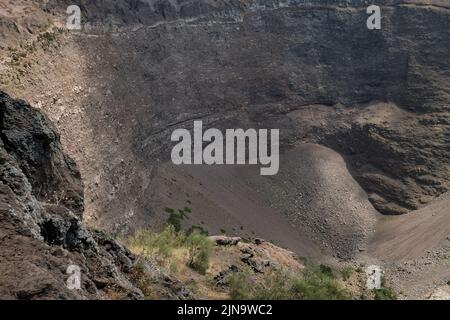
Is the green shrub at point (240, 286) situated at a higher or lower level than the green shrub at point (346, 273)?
higher

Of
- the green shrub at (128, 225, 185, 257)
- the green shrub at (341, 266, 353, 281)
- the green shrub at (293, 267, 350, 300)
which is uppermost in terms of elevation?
the green shrub at (128, 225, 185, 257)

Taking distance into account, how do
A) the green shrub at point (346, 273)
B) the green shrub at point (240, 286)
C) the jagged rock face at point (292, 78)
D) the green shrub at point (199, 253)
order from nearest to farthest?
the green shrub at point (240, 286) < the green shrub at point (199, 253) < the green shrub at point (346, 273) < the jagged rock face at point (292, 78)

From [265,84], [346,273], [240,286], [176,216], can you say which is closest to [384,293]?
[346,273]

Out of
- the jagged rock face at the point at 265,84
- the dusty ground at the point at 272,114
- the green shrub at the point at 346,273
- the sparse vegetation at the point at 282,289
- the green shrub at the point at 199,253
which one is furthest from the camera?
the jagged rock face at the point at 265,84

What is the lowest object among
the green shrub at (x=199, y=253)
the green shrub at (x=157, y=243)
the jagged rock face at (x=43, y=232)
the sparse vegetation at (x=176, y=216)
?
the sparse vegetation at (x=176, y=216)

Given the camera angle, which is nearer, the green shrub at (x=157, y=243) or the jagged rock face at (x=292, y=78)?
the green shrub at (x=157, y=243)

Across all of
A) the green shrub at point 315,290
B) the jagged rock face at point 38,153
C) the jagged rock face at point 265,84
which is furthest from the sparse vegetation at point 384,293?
the jagged rock face at point 38,153

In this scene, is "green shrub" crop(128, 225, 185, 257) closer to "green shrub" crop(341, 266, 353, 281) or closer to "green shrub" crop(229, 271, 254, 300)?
"green shrub" crop(229, 271, 254, 300)

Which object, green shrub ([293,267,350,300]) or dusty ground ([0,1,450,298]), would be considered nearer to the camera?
green shrub ([293,267,350,300])

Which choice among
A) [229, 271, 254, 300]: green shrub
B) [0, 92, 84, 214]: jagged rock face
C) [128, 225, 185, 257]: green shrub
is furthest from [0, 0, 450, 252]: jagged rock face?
[0, 92, 84, 214]: jagged rock face

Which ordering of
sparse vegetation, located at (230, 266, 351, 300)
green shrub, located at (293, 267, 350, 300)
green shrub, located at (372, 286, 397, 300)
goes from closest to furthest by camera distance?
1. sparse vegetation, located at (230, 266, 351, 300)
2. green shrub, located at (293, 267, 350, 300)
3. green shrub, located at (372, 286, 397, 300)

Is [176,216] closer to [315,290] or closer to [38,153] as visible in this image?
[315,290]

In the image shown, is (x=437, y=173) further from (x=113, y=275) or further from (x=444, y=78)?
(x=113, y=275)

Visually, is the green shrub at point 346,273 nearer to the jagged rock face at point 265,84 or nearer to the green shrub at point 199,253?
the jagged rock face at point 265,84
